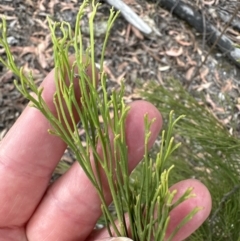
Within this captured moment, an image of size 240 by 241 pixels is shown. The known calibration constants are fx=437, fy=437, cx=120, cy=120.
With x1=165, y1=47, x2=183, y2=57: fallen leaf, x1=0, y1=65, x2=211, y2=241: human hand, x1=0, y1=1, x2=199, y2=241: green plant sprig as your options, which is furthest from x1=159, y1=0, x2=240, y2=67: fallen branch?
x1=0, y1=1, x2=199, y2=241: green plant sprig

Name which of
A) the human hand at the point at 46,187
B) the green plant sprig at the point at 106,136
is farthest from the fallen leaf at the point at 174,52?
the green plant sprig at the point at 106,136

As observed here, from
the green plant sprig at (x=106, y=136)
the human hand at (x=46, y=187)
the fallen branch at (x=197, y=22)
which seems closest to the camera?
the green plant sprig at (x=106, y=136)

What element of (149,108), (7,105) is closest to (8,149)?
(149,108)

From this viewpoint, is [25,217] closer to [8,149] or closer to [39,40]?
[8,149]

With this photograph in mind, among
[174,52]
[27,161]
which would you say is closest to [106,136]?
[27,161]

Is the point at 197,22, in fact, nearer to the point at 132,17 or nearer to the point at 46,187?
the point at 132,17

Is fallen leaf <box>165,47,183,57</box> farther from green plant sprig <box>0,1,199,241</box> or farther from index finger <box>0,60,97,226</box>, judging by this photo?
green plant sprig <box>0,1,199,241</box>

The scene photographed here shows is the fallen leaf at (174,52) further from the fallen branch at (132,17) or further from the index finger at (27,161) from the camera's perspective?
the index finger at (27,161)

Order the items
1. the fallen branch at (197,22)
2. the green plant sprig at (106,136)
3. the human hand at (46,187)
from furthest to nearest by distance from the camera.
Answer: the fallen branch at (197,22)
the human hand at (46,187)
the green plant sprig at (106,136)
